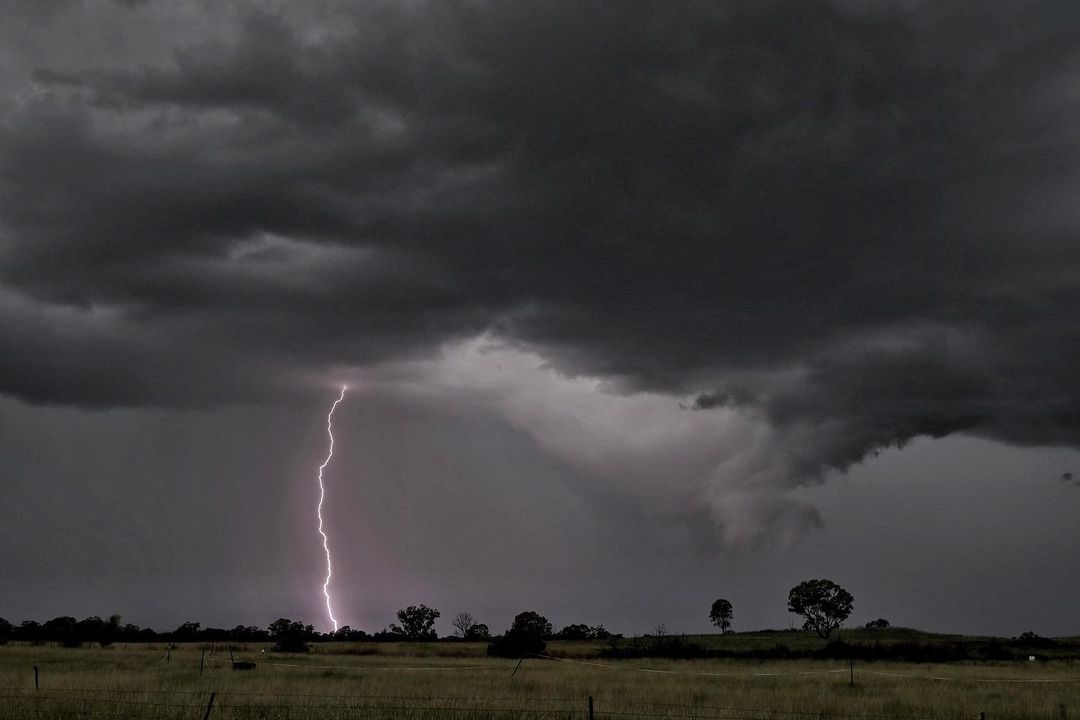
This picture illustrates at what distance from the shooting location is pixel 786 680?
41781mm

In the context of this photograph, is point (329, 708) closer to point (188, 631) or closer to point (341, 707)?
point (341, 707)

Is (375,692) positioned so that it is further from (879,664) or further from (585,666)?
(879,664)

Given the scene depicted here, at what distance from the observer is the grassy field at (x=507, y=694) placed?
948 inches

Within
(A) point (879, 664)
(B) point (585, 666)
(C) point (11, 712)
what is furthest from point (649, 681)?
(A) point (879, 664)

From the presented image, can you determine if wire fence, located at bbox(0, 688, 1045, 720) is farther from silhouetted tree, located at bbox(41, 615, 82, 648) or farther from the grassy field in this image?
silhouetted tree, located at bbox(41, 615, 82, 648)

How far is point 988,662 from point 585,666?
34.0 m

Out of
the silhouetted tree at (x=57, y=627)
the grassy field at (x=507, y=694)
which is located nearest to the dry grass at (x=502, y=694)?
the grassy field at (x=507, y=694)

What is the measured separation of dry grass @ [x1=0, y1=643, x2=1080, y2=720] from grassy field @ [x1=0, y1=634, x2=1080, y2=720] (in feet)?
0.16

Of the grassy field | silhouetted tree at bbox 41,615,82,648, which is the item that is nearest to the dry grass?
the grassy field

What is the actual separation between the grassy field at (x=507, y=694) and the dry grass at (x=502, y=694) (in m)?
0.05

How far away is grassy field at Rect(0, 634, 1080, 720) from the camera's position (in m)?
24.1

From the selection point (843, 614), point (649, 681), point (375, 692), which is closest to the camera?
point (375, 692)

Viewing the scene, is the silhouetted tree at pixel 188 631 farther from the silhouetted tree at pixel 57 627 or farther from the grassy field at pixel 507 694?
the grassy field at pixel 507 694

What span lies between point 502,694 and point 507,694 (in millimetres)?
215
